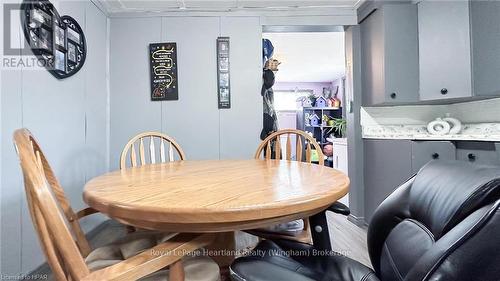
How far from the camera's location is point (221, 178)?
3.50 feet

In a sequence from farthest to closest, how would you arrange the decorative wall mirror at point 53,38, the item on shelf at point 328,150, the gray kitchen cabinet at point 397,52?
the item on shelf at point 328,150 < the gray kitchen cabinet at point 397,52 < the decorative wall mirror at point 53,38

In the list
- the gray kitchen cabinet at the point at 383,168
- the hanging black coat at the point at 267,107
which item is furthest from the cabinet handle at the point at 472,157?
the hanging black coat at the point at 267,107

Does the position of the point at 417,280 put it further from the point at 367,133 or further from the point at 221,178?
the point at 367,133

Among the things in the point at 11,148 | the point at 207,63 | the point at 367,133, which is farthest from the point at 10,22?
the point at 367,133

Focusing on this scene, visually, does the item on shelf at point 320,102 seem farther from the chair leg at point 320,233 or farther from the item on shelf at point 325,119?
the chair leg at point 320,233

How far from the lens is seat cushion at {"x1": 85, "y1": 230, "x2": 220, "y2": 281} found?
81 centimetres

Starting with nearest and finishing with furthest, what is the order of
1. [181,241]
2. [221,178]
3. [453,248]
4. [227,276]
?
[453,248] → [181,241] → [221,178] → [227,276]

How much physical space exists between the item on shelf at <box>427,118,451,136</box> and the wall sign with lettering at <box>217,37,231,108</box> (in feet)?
7.07

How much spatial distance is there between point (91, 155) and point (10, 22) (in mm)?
1270

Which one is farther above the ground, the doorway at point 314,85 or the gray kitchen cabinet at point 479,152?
the doorway at point 314,85

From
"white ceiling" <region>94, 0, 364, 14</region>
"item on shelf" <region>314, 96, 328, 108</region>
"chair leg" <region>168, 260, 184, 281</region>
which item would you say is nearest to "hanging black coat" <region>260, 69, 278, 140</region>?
"white ceiling" <region>94, 0, 364, 14</region>

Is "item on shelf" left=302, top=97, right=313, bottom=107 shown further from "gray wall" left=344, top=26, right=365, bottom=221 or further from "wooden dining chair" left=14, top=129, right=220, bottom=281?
"wooden dining chair" left=14, top=129, right=220, bottom=281

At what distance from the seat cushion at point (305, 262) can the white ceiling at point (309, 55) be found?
3411 millimetres

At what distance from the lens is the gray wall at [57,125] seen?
1.50 meters
